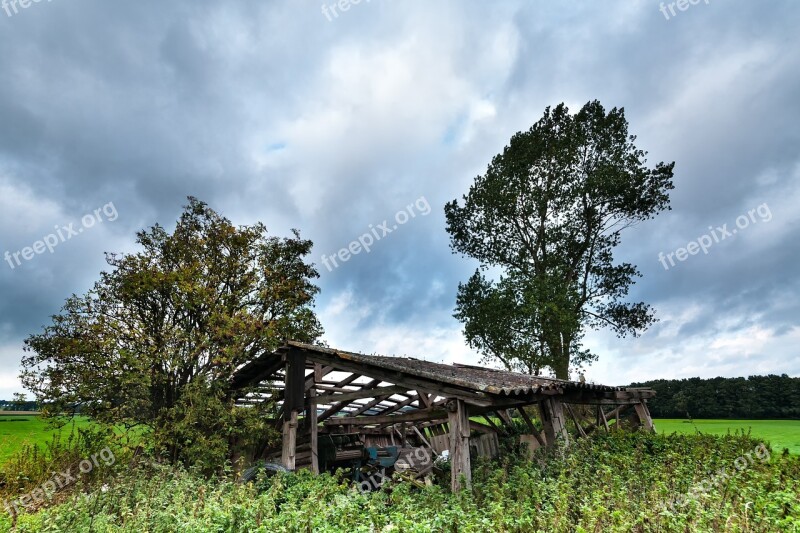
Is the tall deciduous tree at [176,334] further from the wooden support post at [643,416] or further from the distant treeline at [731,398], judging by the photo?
the distant treeline at [731,398]

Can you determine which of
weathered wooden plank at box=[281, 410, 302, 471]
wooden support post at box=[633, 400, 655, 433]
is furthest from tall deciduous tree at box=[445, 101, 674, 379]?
weathered wooden plank at box=[281, 410, 302, 471]

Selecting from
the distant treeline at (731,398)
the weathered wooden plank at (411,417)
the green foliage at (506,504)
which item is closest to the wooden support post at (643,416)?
the green foliage at (506,504)

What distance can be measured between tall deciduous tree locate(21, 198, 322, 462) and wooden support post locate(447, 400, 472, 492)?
17.1ft

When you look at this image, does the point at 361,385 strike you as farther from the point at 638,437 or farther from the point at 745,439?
the point at 745,439

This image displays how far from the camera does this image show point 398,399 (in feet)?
46.2

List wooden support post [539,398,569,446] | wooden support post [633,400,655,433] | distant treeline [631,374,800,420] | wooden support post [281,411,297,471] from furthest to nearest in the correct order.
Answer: distant treeline [631,374,800,420] → wooden support post [633,400,655,433] → wooden support post [281,411,297,471] → wooden support post [539,398,569,446]

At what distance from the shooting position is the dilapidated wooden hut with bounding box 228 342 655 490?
8531mm

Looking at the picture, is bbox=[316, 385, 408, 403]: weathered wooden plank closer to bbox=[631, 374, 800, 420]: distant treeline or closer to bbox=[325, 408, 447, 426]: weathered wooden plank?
bbox=[325, 408, 447, 426]: weathered wooden plank

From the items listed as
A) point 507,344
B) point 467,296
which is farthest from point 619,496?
point 467,296

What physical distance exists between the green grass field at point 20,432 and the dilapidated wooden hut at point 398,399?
14.6 ft

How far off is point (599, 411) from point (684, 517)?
1063 centimetres

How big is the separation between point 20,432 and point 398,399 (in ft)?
38.8

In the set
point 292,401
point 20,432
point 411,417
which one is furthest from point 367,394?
point 20,432

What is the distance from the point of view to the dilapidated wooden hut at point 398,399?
28.0ft
